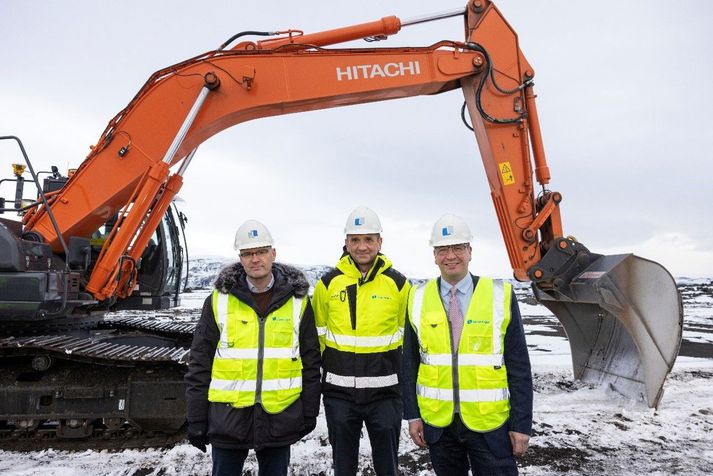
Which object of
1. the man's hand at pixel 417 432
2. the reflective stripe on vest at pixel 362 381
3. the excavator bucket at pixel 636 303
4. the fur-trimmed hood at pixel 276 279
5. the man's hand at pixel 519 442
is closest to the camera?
the man's hand at pixel 519 442

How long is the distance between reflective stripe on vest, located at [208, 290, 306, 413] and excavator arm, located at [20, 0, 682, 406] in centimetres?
270

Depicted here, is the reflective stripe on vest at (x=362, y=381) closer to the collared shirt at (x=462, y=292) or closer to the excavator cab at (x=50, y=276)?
Result: the collared shirt at (x=462, y=292)

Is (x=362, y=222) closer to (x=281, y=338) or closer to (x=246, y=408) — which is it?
(x=281, y=338)

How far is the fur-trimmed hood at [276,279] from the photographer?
2.80 meters

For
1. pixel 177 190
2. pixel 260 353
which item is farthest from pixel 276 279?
pixel 177 190

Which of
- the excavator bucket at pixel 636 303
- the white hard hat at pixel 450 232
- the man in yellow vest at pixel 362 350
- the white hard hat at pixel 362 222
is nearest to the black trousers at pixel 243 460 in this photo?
the man in yellow vest at pixel 362 350

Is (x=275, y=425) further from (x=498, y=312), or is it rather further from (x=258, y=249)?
(x=498, y=312)

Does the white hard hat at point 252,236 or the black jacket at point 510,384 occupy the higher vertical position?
the white hard hat at point 252,236

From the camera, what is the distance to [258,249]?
2.83m

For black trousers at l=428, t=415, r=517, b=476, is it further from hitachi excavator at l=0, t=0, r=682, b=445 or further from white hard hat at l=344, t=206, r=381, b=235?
hitachi excavator at l=0, t=0, r=682, b=445

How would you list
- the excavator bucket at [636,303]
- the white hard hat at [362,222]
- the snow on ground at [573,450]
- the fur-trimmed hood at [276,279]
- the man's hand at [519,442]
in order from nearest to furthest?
the man's hand at [519,442] < the fur-trimmed hood at [276,279] < the white hard hat at [362,222] < the snow on ground at [573,450] < the excavator bucket at [636,303]

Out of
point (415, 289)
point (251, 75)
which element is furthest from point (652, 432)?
point (251, 75)

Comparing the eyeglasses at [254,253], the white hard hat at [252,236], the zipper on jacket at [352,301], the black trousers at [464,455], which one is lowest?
the black trousers at [464,455]

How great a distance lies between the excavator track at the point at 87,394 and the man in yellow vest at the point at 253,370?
2003mm
